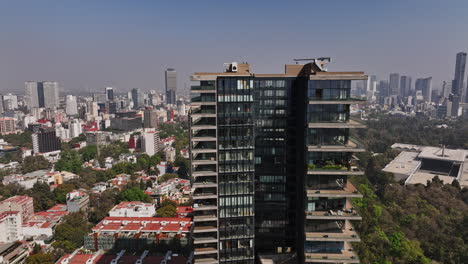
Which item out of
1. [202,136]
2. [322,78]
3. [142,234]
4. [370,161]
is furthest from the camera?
[370,161]

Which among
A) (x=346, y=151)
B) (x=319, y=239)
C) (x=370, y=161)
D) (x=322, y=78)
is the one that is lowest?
(x=370, y=161)

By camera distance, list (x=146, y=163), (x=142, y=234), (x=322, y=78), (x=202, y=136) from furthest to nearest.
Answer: (x=146, y=163), (x=142, y=234), (x=202, y=136), (x=322, y=78)

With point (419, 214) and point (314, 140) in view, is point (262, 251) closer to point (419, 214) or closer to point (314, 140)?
point (314, 140)

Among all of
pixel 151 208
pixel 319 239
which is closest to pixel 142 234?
pixel 151 208

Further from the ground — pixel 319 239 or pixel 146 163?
pixel 319 239

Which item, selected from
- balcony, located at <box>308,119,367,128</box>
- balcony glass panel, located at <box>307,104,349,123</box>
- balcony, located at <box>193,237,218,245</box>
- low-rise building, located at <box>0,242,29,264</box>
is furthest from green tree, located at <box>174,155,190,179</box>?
balcony, located at <box>308,119,367,128</box>

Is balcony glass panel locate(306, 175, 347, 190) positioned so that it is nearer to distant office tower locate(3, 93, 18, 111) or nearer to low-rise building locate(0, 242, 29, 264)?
low-rise building locate(0, 242, 29, 264)

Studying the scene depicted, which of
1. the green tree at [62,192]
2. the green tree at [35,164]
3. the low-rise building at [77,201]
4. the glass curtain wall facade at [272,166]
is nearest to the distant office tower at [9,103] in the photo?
the green tree at [35,164]
